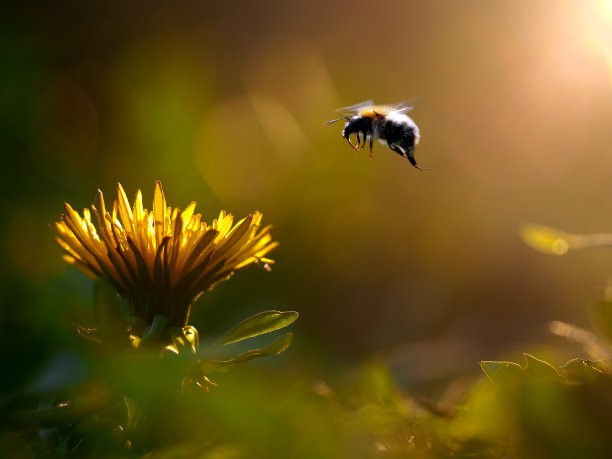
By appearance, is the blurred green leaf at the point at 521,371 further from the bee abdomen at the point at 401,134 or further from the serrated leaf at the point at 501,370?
the bee abdomen at the point at 401,134

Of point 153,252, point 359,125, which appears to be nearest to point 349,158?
point 359,125

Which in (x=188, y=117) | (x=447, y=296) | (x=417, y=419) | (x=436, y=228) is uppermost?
(x=188, y=117)

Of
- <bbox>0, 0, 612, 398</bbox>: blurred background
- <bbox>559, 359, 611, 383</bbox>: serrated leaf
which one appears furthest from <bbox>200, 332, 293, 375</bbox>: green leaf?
<bbox>0, 0, 612, 398</bbox>: blurred background

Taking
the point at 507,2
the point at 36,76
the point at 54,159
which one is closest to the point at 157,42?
the point at 36,76

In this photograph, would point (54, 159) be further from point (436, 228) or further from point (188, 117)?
point (436, 228)

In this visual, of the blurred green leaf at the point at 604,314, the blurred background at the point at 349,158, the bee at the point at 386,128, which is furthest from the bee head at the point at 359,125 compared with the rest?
the blurred green leaf at the point at 604,314

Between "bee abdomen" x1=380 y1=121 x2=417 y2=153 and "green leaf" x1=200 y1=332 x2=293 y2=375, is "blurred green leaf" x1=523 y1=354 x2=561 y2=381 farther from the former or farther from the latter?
"bee abdomen" x1=380 y1=121 x2=417 y2=153
